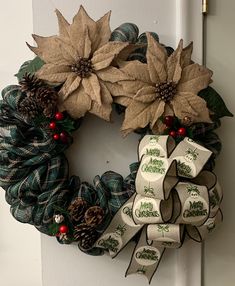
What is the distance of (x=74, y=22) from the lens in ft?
2.24

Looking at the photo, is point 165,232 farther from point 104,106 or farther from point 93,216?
point 104,106

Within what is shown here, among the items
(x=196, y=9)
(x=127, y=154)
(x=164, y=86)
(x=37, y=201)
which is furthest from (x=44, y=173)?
(x=196, y=9)

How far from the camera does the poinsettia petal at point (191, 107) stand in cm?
68

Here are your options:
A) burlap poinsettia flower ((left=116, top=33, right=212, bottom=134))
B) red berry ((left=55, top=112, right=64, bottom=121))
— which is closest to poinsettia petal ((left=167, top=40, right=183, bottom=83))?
burlap poinsettia flower ((left=116, top=33, right=212, bottom=134))

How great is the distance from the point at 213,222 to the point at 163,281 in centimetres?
19

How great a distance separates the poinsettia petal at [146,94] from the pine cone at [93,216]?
0.22 meters

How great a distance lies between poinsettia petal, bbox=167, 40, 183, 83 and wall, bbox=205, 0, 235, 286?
11 cm

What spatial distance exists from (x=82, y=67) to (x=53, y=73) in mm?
55

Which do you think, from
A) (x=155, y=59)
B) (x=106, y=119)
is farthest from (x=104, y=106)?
(x=155, y=59)

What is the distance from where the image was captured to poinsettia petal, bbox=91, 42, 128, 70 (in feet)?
2.20

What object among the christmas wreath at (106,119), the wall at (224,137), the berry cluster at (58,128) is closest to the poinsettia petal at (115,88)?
the christmas wreath at (106,119)

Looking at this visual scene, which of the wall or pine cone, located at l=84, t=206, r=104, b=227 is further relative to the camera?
the wall

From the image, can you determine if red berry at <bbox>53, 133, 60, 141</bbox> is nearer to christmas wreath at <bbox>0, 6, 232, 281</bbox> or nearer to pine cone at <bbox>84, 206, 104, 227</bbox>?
christmas wreath at <bbox>0, 6, 232, 281</bbox>

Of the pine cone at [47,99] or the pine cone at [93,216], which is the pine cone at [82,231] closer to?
the pine cone at [93,216]
